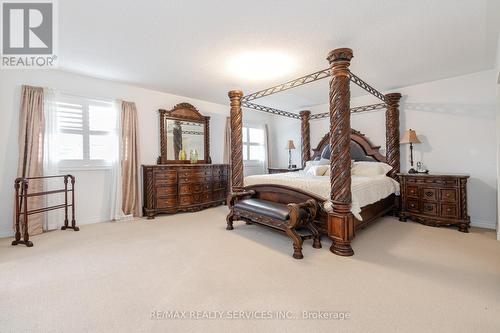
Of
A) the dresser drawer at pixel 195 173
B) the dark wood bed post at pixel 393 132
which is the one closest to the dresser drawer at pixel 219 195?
the dresser drawer at pixel 195 173

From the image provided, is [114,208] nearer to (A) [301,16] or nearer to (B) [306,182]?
(B) [306,182]

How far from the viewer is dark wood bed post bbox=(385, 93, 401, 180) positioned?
178 inches

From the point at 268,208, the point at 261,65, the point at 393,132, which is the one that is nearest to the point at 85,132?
the point at 261,65

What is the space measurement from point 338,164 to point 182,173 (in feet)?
11.1

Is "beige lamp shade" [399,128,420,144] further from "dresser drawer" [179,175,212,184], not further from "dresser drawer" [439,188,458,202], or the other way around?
"dresser drawer" [179,175,212,184]

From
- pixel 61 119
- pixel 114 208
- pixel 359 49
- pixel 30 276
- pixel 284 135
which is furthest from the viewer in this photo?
pixel 284 135

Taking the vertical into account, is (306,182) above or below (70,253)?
above

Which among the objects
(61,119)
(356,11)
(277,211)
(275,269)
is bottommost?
(275,269)

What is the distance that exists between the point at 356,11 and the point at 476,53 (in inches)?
93.2

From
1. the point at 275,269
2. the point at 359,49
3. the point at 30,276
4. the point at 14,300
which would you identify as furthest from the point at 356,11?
the point at 30,276

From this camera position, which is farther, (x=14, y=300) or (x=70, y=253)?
(x=70, y=253)

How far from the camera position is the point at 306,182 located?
3281mm

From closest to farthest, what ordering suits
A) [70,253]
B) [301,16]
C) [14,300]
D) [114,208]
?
[14,300] → [301,16] → [70,253] → [114,208]

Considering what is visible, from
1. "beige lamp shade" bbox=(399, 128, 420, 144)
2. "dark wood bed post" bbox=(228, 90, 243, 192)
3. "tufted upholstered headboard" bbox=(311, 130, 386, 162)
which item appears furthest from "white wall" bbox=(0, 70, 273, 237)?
"beige lamp shade" bbox=(399, 128, 420, 144)
